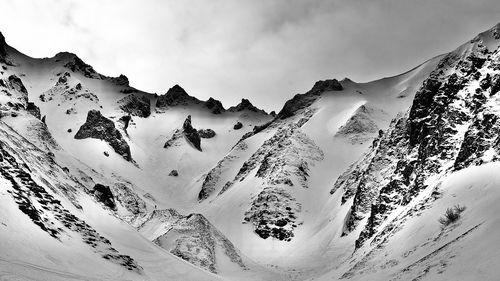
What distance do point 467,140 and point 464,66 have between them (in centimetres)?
2114

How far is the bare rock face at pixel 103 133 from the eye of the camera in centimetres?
15825

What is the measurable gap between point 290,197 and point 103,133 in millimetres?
72473

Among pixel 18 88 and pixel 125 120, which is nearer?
pixel 18 88

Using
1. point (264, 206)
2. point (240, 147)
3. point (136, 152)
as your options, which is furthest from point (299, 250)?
point (136, 152)

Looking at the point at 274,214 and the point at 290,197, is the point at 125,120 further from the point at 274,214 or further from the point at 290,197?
the point at 274,214

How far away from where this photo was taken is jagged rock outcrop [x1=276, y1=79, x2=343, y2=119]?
185663 mm

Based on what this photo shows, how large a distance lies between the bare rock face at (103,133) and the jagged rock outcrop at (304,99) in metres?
56.2

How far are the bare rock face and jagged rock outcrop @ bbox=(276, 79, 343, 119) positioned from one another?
184 ft

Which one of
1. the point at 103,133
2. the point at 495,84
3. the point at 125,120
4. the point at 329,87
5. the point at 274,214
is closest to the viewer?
the point at 495,84

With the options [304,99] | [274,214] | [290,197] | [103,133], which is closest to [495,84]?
[274,214]

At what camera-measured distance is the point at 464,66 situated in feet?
228

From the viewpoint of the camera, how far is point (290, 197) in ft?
372

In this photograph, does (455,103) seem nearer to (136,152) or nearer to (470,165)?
(470,165)

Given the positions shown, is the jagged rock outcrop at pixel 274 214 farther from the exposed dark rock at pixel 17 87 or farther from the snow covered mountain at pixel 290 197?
the exposed dark rock at pixel 17 87
